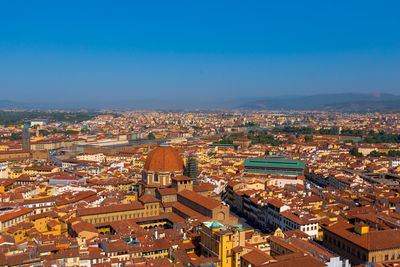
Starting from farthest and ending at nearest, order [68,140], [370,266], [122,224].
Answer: [68,140] → [122,224] → [370,266]

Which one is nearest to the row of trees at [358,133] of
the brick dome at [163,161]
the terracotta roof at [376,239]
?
the brick dome at [163,161]

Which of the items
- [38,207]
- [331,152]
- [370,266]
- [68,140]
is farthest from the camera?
[68,140]

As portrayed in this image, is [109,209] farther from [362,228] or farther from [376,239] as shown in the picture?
[376,239]

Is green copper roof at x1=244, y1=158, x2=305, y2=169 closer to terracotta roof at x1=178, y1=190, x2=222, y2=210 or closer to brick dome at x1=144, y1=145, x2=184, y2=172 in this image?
brick dome at x1=144, y1=145, x2=184, y2=172

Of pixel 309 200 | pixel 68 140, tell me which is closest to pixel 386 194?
pixel 309 200

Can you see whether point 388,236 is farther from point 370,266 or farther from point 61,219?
point 61,219

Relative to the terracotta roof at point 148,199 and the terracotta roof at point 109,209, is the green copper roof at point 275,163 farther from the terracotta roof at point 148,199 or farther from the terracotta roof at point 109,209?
the terracotta roof at point 109,209

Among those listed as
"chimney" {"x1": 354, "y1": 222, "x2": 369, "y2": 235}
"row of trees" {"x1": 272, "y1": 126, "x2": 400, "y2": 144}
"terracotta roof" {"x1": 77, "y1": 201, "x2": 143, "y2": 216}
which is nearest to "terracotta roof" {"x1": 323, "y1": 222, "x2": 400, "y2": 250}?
"chimney" {"x1": 354, "y1": 222, "x2": 369, "y2": 235}
